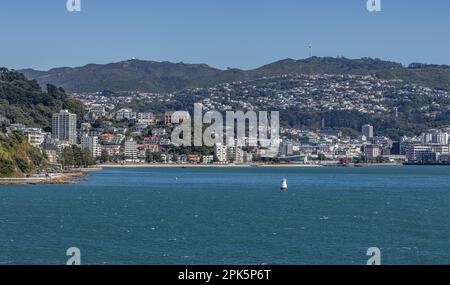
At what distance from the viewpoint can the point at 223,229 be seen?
25.8 m

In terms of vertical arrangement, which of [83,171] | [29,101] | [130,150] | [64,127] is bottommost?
[83,171]

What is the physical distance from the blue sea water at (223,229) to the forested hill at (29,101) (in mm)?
73305

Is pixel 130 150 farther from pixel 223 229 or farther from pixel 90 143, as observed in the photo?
pixel 223 229

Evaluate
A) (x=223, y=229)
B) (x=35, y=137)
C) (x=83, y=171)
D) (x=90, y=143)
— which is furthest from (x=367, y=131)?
(x=223, y=229)

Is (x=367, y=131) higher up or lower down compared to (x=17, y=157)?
higher up

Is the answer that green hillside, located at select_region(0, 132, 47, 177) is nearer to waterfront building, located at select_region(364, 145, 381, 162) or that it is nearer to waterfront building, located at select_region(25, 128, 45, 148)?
waterfront building, located at select_region(25, 128, 45, 148)

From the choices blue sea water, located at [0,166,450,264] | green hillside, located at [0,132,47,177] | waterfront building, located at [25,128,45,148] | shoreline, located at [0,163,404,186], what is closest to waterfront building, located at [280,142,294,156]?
shoreline, located at [0,163,404,186]

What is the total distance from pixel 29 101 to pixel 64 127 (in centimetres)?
912

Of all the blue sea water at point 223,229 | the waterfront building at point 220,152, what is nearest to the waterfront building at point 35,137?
the waterfront building at point 220,152

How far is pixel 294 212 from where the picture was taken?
32469mm

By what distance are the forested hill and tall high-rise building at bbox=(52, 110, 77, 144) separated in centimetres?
140

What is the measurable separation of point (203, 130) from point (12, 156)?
72998 mm
